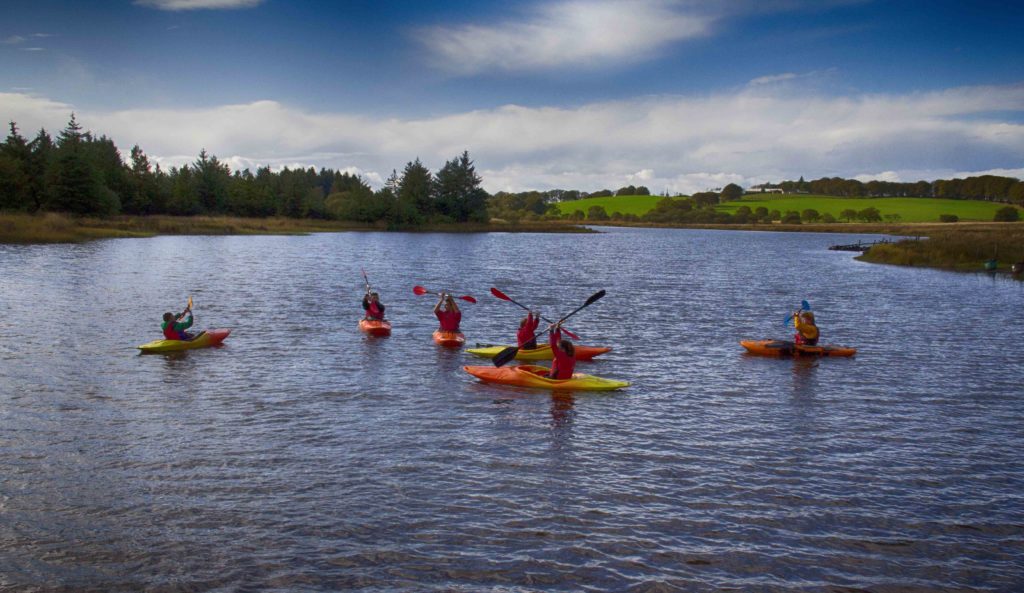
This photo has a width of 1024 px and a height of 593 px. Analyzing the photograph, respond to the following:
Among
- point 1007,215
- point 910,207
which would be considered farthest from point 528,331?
point 910,207

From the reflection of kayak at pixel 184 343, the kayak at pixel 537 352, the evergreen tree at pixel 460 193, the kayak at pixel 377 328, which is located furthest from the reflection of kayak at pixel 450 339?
the evergreen tree at pixel 460 193

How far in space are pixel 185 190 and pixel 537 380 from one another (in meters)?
102

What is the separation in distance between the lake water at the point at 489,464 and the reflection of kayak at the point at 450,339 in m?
0.55

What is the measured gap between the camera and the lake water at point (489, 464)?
9.48m

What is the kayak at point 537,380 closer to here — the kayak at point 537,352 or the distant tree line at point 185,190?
the kayak at point 537,352

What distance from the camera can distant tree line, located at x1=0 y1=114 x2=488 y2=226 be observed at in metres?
77.5

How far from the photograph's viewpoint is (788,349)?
79.0ft

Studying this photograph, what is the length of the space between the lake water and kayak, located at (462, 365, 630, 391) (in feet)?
1.26

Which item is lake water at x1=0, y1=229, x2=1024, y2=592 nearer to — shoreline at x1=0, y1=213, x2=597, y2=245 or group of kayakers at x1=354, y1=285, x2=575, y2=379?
group of kayakers at x1=354, y1=285, x2=575, y2=379

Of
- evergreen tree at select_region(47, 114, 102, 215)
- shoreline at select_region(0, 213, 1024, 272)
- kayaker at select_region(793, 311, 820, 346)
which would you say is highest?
evergreen tree at select_region(47, 114, 102, 215)

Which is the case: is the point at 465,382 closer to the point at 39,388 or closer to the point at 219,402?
the point at 219,402

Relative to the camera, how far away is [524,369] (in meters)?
19.6

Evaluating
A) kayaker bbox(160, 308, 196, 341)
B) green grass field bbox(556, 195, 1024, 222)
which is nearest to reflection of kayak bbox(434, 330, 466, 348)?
kayaker bbox(160, 308, 196, 341)

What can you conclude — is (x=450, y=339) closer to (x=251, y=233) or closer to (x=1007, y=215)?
(x=251, y=233)
